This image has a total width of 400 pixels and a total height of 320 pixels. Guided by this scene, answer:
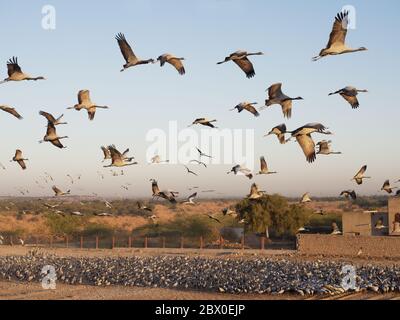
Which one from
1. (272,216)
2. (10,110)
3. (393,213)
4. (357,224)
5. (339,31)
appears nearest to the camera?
(339,31)

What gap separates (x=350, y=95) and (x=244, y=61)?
292 centimetres

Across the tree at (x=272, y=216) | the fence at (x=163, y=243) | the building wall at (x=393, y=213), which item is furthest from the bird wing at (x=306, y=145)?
the tree at (x=272, y=216)

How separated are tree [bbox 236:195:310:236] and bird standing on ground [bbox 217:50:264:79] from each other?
37.7m

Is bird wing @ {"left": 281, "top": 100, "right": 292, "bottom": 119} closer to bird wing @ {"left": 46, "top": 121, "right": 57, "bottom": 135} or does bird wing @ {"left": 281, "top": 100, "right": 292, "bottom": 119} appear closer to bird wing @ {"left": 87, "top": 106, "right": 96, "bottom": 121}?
bird wing @ {"left": 87, "top": 106, "right": 96, "bottom": 121}

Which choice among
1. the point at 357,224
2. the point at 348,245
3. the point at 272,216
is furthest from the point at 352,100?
the point at 272,216

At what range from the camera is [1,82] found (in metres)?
17.2

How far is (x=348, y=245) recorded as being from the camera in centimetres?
4150

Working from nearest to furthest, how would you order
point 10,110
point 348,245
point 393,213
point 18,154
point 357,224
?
point 10,110, point 18,154, point 348,245, point 393,213, point 357,224

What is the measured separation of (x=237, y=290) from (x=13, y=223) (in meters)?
66.4

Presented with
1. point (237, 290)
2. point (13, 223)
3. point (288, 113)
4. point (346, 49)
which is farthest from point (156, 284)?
point (13, 223)

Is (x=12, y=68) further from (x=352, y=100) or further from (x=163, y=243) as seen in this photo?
(x=163, y=243)

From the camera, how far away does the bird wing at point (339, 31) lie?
15641 mm

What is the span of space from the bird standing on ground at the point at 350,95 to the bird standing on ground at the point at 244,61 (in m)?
2.25
